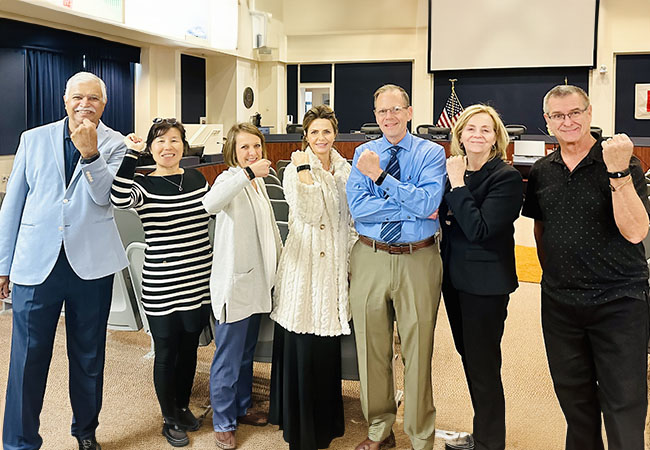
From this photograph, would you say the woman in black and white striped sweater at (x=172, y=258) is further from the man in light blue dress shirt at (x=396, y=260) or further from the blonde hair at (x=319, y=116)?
the man in light blue dress shirt at (x=396, y=260)

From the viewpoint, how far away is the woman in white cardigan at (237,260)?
2.67m

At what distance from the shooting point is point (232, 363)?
282cm

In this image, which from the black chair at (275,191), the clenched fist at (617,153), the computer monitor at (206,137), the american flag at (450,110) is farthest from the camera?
the american flag at (450,110)

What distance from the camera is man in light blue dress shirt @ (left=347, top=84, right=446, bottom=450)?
2523 mm

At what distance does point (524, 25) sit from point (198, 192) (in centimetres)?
1169

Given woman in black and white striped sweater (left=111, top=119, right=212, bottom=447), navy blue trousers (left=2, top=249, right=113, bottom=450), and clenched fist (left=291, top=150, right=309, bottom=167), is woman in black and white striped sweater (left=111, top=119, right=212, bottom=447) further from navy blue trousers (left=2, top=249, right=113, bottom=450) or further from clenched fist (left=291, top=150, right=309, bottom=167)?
clenched fist (left=291, top=150, right=309, bottom=167)

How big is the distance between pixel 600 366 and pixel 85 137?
217cm

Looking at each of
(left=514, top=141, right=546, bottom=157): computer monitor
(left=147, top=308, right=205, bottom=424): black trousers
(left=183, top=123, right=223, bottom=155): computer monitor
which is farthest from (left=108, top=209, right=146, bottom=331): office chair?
(left=514, top=141, right=546, bottom=157): computer monitor

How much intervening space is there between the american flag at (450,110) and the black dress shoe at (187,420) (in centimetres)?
1142

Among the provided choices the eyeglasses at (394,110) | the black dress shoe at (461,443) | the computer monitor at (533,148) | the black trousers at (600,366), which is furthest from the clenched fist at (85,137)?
the computer monitor at (533,148)

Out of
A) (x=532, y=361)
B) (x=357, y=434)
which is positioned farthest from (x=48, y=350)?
(x=532, y=361)

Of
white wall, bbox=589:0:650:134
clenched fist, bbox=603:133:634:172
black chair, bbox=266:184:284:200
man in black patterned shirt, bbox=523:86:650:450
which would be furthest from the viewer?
white wall, bbox=589:0:650:134

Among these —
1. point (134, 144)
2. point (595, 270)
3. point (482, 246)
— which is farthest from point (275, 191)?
point (595, 270)

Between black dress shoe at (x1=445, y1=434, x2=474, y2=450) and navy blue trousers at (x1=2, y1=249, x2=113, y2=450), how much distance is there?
1.66 m
